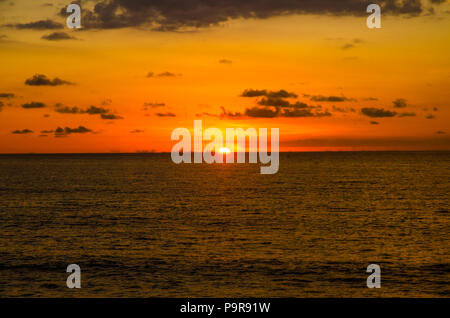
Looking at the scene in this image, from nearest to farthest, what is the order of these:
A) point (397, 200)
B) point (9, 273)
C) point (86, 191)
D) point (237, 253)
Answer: point (9, 273) → point (237, 253) → point (397, 200) → point (86, 191)

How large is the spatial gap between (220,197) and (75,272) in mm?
59998

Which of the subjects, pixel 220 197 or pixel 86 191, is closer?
pixel 220 197

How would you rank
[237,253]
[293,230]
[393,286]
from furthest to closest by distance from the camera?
[293,230] < [237,253] < [393,286]

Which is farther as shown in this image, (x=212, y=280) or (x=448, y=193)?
(x=448, y=193)

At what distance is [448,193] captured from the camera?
10356 centimetres
